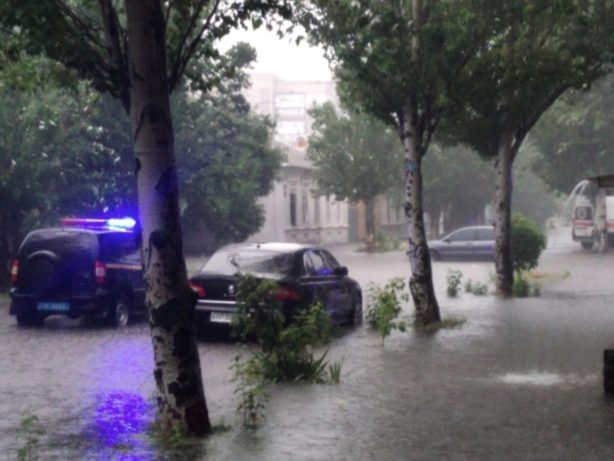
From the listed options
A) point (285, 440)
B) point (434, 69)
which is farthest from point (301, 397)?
point (434, 69)

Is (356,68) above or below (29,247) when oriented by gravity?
above

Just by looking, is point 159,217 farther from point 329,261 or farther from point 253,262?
point 329,261

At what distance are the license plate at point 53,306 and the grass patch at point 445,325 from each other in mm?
6063

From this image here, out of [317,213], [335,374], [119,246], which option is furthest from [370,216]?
[335,374]

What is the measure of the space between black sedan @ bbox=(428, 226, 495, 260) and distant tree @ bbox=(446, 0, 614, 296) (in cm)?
2181

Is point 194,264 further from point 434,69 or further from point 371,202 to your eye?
point 434,69

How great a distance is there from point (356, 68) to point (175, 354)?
1085 centimetres

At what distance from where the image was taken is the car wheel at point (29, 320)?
21.5m

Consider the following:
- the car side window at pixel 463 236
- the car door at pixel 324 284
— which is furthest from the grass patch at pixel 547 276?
the car door at pixel 324 284

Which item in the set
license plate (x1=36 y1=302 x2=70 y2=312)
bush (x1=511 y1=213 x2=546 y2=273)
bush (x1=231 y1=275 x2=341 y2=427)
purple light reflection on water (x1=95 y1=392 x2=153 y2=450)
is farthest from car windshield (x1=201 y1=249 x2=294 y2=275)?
bush (x1=511 y1=213 x2=546 y2=273)

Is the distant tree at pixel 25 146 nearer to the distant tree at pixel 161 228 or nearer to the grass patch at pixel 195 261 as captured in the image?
the grass patch at pixel 195 261

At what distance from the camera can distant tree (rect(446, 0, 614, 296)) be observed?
66.4 ft

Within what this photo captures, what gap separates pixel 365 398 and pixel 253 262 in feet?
21.3

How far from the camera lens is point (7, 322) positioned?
72.8ft
